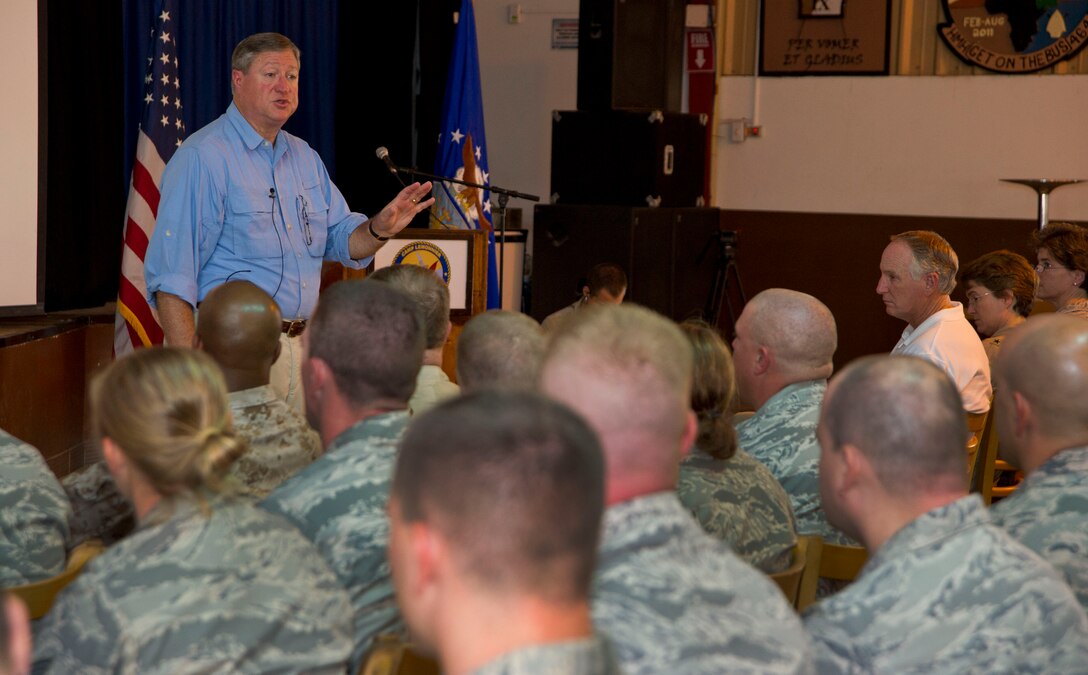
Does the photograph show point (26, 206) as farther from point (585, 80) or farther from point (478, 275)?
point (585, 80)

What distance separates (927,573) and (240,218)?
8.64ft

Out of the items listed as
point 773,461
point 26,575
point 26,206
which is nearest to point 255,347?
point 26,575

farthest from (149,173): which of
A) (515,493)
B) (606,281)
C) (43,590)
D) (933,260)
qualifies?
(515,493)

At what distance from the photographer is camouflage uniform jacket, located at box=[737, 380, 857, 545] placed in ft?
9.13

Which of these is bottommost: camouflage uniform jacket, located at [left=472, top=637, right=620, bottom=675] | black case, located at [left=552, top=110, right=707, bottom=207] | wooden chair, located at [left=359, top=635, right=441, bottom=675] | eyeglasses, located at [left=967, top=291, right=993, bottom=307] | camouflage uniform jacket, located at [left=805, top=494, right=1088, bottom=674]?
wooden chair, located at [left=359, top=635, right=441, bottom=675]

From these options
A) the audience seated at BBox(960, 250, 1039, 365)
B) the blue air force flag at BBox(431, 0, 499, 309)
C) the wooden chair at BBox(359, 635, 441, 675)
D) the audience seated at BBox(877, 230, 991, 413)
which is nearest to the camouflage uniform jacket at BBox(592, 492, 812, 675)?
the wooden chair at BBox(359, 635, 441, 675)

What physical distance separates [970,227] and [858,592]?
661 centimetres

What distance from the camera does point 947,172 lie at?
25.8 ft

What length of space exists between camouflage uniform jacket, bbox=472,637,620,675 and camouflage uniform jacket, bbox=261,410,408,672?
2.73 ft

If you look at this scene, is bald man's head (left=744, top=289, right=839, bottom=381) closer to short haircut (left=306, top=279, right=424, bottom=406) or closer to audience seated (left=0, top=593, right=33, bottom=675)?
short haircut (left=306, top=279, right=424, bottom=406)

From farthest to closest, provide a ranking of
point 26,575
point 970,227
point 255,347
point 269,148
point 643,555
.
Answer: point 970,227 → point 269,148 → point 255,347 → point 26,575 → point 643,555

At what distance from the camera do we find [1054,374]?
7.11 ft

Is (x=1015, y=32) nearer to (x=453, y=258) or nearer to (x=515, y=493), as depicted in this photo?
(x=453, y=258)

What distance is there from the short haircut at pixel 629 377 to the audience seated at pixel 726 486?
2.35ft
